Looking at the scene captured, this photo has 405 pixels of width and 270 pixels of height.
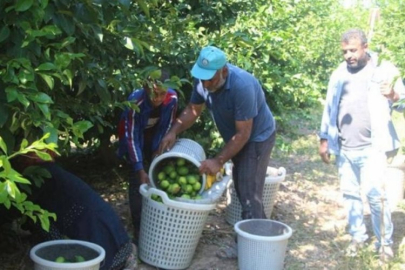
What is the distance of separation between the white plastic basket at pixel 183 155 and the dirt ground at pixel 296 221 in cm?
65

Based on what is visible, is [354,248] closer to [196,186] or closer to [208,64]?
[196,186]

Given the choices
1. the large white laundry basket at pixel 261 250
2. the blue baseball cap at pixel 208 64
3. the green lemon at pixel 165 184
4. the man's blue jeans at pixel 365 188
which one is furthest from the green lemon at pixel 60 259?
the man's blue jeans at pixel 365 188

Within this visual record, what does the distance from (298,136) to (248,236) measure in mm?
5735

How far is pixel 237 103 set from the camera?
3.78m

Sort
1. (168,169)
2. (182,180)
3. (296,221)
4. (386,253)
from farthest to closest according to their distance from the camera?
(296,221) → (386,253) → (168,169) → (182,180)

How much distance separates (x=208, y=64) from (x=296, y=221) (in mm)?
2224

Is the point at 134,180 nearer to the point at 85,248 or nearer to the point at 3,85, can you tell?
the point at 85,248

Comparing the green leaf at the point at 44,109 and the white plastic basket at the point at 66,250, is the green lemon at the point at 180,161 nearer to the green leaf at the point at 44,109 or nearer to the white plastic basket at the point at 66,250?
the white plastic basket at the point at 66,250

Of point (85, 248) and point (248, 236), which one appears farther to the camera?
point (248, 236)

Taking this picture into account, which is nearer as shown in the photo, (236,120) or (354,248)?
(236,120)

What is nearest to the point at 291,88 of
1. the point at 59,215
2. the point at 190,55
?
the point at 190,55

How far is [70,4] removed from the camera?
250 centimetres

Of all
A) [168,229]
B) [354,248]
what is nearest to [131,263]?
[168,229]

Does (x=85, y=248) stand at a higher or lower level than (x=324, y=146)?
lower
